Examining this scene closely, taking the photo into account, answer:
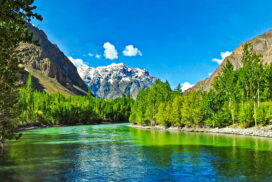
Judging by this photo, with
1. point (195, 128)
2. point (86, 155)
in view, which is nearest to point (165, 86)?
point (195, 128)

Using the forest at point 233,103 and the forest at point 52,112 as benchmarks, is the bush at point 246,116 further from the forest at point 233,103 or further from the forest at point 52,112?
the forest at point 52,112

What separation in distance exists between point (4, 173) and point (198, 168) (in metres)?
20.1

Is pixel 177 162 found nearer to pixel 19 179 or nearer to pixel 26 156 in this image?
pixel 19 179

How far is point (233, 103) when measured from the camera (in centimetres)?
8656

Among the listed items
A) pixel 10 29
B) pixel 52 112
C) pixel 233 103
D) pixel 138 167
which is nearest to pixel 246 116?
pixel 233 103

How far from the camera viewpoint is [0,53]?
2159cm

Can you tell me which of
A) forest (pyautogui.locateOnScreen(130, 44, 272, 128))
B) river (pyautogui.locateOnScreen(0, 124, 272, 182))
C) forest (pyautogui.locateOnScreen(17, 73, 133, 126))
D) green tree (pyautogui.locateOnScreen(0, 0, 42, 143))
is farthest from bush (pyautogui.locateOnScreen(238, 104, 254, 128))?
forest (pyautogui.locateOnScreen(17, 73, 133, 126))

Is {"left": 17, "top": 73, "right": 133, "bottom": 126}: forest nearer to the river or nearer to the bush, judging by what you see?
the bush

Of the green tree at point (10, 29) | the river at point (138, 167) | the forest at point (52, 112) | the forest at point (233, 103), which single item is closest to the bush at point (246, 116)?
the forest at point (233, 103)

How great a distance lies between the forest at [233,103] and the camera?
2896 inches

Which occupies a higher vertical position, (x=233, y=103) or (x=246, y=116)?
(x=233, y=103)

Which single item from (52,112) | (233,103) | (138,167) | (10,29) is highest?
(10,29)

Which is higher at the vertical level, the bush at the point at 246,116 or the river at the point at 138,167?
the bush at the point at 246,116

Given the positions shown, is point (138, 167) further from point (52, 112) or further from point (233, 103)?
point (52, 112)
